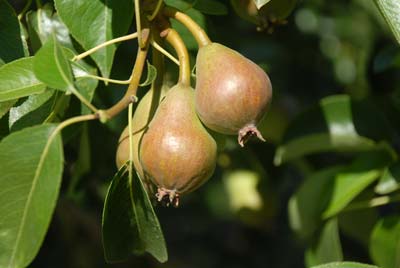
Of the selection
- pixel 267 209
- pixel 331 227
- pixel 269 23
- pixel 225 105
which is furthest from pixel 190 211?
pixel 225 105

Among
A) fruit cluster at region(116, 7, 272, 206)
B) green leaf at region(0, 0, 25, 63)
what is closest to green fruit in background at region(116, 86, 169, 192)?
fruit cluster at region(116, 7, 272, 206)

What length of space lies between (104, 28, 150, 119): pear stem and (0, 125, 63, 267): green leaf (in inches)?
2.9

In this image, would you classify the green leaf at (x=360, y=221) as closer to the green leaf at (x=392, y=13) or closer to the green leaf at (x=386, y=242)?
the green leaf at (x=386, y=242)

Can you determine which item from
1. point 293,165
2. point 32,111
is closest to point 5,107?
point 32,111

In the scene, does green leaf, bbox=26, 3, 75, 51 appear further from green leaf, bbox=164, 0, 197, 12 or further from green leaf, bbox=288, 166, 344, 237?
green leaf, bbox=288, 166, 344, 237

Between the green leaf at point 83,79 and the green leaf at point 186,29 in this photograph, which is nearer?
the green leaf at point 83,79

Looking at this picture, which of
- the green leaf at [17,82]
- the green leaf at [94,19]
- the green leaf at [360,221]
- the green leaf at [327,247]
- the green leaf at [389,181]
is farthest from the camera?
the green leaf at [360,221]

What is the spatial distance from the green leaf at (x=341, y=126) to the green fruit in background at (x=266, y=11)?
15.3 inches

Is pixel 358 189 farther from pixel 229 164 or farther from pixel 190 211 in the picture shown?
pixel 190 211

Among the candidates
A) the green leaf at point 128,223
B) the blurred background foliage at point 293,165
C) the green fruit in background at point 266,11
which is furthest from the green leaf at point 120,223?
the green fruit in background at point 266,11

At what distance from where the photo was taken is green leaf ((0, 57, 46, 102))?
1082 mm

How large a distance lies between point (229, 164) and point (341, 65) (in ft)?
4.13

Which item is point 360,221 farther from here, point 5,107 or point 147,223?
point 5,107

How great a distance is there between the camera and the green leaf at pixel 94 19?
3.90 ft
